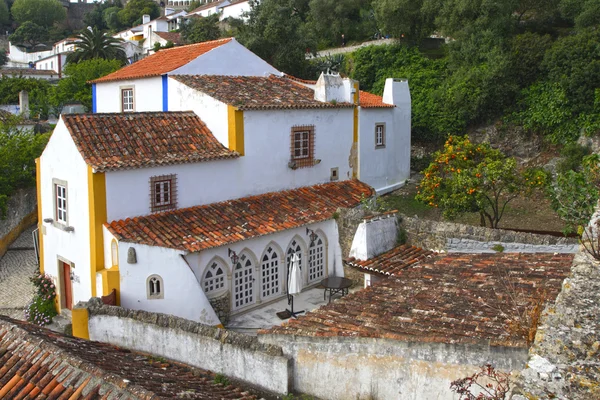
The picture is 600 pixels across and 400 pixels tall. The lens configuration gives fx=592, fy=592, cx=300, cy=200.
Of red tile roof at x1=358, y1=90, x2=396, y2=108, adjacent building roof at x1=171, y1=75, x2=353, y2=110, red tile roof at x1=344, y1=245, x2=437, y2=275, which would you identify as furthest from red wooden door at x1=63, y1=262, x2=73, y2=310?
red tile roof at x1=358, y1=90, x2=396, y2=108

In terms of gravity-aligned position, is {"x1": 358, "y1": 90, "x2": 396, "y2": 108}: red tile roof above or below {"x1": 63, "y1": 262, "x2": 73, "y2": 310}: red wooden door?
above

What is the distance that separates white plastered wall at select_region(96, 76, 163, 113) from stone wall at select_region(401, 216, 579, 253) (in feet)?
34.0

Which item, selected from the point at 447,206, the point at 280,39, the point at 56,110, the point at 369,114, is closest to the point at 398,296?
the point at 447,206

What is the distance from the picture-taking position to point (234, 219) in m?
17.3

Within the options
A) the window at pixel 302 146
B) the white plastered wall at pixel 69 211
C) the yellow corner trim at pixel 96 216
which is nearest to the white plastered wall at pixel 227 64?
the window at pixel 302 146

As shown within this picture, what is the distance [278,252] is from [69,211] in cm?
602

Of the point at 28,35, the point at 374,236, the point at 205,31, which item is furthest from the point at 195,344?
the point at 28,35

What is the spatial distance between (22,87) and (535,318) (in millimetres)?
53372

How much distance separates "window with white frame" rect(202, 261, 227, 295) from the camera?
16000mm

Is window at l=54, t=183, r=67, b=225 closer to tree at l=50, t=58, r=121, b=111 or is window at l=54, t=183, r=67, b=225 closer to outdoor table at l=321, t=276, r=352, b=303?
outdoor table at l=321, t=276, r=352, b=303

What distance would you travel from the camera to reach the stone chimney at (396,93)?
88.8 ft

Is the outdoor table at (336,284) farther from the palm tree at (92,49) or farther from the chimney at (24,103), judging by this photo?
the palm tree at (92,49)

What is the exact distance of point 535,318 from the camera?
6551mm

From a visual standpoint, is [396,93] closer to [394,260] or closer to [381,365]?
[394,260]
